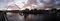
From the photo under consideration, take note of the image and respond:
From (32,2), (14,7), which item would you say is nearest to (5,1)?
(14,7)

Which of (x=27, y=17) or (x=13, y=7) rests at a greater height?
(x=13, y=7)

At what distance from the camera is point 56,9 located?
3.63ft

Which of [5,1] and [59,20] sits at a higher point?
[5,1]

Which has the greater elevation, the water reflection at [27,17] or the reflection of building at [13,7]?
the reflection of building at [13,7]

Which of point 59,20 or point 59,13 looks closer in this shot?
point 59,13

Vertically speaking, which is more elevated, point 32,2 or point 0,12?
point 32,2

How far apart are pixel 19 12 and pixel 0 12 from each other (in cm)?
23

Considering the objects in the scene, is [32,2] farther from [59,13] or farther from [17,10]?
[59,13]

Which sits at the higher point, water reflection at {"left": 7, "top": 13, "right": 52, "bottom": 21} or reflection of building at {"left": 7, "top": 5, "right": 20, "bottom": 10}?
reflection of building at {"left": 7, "top": 5, "right": 20, "bottom": 10}

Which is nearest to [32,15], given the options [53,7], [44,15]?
[44,15]

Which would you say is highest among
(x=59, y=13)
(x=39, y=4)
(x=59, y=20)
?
(x=39, y=4)

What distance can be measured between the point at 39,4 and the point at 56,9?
0.21 m

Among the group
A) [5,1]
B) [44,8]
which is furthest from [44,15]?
[5,1]

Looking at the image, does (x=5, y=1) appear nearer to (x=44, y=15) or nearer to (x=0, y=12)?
(x=0, y=12)
